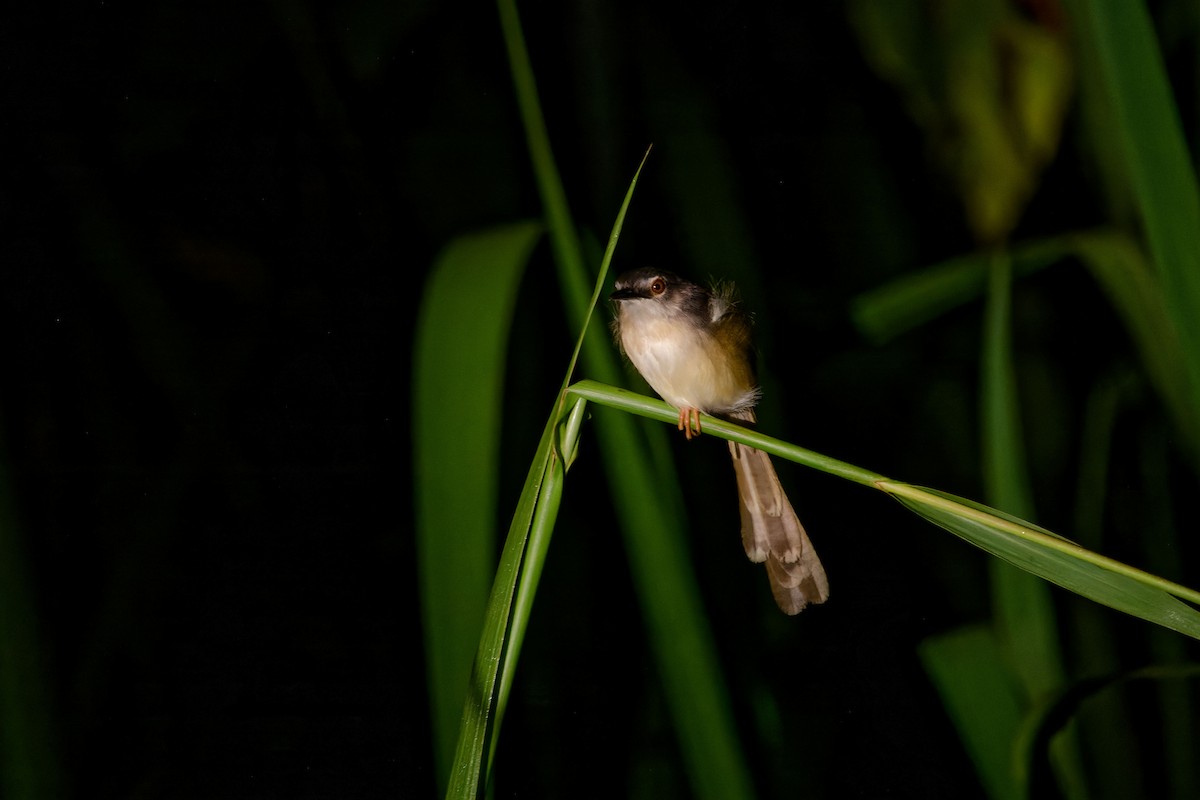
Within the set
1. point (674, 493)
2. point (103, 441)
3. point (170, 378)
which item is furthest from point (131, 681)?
point (674, 493)

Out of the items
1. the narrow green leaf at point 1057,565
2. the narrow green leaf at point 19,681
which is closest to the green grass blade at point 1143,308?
the narrow green leaf at point 1057,565

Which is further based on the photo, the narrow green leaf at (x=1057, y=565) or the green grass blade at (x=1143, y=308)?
the green grass blade at (x=1143, y=308)

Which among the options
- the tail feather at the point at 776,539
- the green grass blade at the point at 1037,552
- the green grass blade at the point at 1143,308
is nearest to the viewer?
the green grass blade at the point at 1037,552

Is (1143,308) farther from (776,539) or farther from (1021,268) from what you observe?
(776,539)

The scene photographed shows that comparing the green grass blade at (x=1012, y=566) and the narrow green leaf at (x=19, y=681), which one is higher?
the narrow green leaf at (x=19, y=681)

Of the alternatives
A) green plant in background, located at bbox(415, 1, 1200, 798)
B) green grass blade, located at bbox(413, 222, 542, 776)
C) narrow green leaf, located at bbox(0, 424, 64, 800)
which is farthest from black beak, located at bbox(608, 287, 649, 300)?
narrow green leaf, located at bbox(0, 424, 64, 800)

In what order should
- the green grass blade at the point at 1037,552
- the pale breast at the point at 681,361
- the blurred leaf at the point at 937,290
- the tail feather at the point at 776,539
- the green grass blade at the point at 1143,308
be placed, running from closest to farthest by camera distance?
the green grass blade at the point at 1037,552 < the green grass blade at the point at 1143,308 < the blurred leaf at the point at 937,290 < the tail feather at the point at 776,539 < the pale breast at the point at 681,361

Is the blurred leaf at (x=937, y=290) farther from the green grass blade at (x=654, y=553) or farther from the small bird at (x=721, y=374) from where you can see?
the green grass blade at (x=654, y=553)

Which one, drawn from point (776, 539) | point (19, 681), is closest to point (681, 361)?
point (776, 539)

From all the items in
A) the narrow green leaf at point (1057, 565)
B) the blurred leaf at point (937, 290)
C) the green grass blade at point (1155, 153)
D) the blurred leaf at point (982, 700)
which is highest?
the green grass blade at point (1155, 153)

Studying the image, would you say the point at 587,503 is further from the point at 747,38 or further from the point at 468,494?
the point at 747,38
